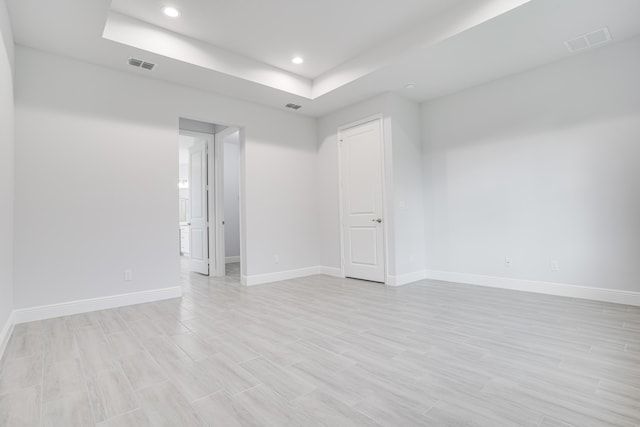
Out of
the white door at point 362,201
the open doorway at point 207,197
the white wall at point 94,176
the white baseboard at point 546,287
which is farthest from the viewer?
the open doorway at point 207,197

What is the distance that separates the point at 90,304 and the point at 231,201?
483 cm

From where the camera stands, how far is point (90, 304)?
3521 mm

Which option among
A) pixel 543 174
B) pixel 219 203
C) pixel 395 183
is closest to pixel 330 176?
pixel 395 183

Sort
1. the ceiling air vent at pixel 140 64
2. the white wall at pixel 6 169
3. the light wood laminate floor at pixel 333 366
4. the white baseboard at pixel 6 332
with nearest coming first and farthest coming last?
the light wood laminate floor at pixel 333 366 < the white baseboard at pixel 6 332 < the white wall at pixel 6 169 < the ceiling air vent at pixel 140 64

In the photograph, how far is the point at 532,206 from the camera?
4.05 meters

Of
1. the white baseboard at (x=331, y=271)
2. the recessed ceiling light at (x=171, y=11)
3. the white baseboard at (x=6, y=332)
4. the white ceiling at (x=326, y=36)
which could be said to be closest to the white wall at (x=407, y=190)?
the white ceiling at (x=326, y=36)

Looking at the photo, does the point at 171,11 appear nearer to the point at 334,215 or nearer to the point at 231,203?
the point at 334,215

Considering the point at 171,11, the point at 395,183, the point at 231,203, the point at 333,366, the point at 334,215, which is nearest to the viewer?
the point at 333,366

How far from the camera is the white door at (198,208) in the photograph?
580 cm

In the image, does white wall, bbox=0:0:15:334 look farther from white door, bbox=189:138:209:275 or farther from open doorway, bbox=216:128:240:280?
open doorway, bbox=216:128:240:280

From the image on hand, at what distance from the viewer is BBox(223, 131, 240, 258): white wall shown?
26.4 ft

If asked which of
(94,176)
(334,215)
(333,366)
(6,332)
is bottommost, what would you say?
(333,366)

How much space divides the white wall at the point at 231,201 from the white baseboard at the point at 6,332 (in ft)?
16.5

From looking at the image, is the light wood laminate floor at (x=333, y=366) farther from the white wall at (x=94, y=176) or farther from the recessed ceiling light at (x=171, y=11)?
the recessed ceiling light at (x=171, y=11)
